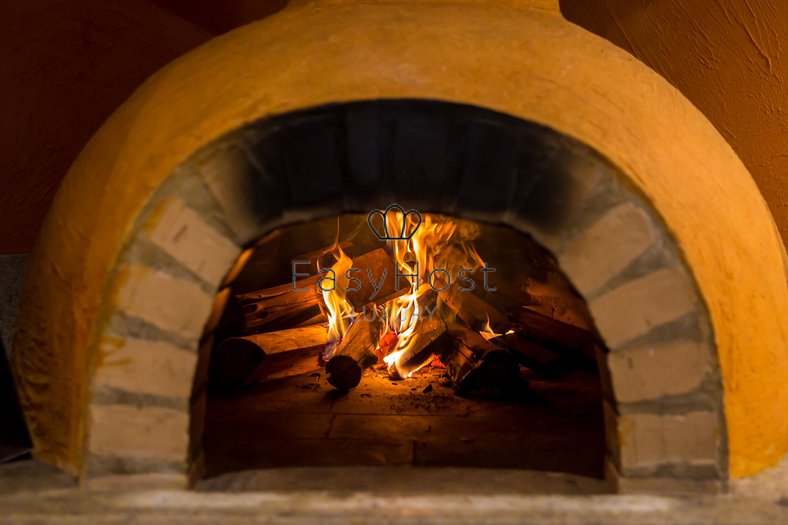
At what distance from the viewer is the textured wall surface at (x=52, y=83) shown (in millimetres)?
3054

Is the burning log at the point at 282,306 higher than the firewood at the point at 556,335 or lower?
higher

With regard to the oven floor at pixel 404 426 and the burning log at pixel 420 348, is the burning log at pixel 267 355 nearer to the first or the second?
the oven floor at pixel 404 426

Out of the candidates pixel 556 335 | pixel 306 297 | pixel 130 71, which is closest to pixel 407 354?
pixel 306 297

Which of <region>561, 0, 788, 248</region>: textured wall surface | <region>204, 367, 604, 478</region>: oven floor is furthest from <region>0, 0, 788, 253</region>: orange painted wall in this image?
<region>204, 367, 604, 478</region>: oven floor

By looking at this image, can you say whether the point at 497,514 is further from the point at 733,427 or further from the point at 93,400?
the point at 93,400

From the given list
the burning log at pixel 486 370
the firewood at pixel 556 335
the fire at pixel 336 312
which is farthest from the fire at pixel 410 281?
the firewood at pixel 556 335

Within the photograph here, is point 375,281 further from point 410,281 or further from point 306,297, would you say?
point 306,297

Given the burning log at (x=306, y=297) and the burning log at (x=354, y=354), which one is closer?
the burning log at (x=354, y=354)

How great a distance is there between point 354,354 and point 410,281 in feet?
1.66

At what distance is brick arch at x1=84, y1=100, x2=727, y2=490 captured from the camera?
6.24ft

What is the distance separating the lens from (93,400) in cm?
193

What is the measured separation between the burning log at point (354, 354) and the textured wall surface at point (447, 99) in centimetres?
133

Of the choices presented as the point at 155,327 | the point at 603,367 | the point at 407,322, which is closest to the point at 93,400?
the point at 155,327

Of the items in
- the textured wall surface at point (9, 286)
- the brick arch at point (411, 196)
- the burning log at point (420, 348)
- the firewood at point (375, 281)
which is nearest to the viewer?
the brick arch at point (411, 196)
